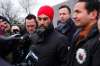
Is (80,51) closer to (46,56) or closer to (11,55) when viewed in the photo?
(46,56)

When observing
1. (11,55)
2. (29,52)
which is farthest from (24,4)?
(11,55)

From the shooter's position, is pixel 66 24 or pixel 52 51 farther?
pixel 66 24

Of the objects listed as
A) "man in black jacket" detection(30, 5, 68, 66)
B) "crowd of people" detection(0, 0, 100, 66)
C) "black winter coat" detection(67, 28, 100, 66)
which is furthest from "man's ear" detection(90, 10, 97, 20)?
"man in black jacket" detection(30, 5, 68, 66)

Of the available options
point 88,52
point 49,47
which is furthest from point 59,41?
point 88,52

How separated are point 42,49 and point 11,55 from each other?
8.01 ft

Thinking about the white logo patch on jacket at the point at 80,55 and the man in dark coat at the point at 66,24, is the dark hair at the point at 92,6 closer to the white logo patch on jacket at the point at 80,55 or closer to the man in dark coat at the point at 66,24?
the white logo patch on jacket at the point at 80,55

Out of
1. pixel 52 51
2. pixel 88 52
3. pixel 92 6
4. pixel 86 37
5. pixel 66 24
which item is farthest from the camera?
pixel 66 24

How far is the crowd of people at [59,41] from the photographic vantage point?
3600mm

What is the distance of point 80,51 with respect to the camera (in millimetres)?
3805

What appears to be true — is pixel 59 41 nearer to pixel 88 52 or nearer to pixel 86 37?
pixel 86 37

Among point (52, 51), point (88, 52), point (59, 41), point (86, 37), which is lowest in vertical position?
point (52, 51)

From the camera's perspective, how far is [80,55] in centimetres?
379

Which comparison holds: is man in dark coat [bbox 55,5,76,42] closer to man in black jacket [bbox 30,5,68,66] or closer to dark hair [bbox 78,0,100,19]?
man in black jacket [bbox 30,5,68,66]

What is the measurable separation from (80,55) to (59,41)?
0.99 metres
